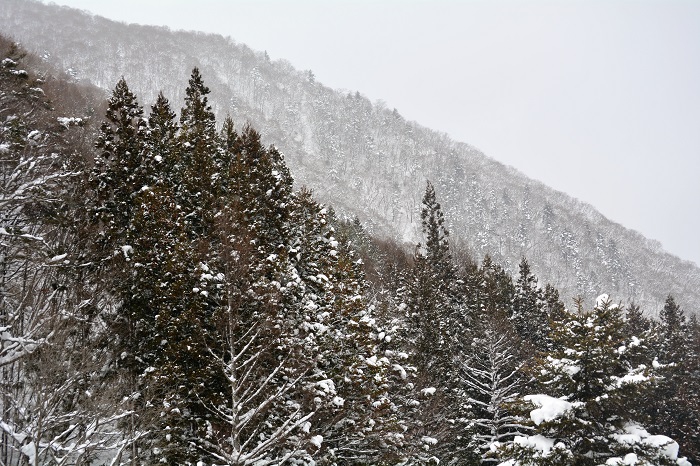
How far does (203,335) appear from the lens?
39.2 ft

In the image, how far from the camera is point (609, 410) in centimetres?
1273

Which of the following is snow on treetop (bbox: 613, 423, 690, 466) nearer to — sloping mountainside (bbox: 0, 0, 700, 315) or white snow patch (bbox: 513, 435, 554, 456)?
white snow patch (bbox: 513, 435, 554, 456)

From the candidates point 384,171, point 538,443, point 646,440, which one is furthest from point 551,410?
point 384,171

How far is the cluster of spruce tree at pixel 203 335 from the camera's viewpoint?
33.8ft

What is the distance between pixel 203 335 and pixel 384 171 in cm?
14854

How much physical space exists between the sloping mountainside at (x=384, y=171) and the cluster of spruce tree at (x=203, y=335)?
314ft

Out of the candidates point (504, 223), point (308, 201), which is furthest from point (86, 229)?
point (504, 223)

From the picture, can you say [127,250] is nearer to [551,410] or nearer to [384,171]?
[551,410]

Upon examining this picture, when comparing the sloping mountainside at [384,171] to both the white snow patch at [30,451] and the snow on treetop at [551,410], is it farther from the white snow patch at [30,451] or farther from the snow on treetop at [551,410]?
the white snow patch at [30,451]

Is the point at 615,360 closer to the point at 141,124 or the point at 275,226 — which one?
the point at 275,226

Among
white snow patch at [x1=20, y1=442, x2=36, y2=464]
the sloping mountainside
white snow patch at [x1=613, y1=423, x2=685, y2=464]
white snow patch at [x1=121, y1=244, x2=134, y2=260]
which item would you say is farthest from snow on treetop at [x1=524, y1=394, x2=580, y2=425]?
the sloping mountainside

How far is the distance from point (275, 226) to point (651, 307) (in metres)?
158

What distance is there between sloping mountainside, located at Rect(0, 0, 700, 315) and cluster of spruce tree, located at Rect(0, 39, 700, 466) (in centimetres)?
9582

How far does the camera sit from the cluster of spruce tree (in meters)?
10.3
